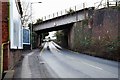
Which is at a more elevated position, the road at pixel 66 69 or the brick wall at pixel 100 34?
the brick wall at pixel 100 34

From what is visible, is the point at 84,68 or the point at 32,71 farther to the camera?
the point at 84,68

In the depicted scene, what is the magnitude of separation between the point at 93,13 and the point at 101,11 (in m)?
4.67

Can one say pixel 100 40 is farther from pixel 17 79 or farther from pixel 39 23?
pixel 39 23

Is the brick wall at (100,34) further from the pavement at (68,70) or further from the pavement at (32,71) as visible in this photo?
the pavement at (32,71)

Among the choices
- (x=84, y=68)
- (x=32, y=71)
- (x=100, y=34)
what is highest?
(x=100, y=34)

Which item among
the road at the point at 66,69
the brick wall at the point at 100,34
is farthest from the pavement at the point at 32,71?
the brick wall at the point at 100,34

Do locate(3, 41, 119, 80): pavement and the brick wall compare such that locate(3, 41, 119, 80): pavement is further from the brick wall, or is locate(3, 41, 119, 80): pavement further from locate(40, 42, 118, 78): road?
the brick wall

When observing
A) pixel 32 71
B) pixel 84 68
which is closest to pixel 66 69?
pixel 84 68

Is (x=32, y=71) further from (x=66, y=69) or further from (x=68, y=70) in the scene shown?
(x=66, y=69)

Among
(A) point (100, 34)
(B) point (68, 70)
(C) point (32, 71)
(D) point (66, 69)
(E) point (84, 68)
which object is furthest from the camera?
(A) point (100, 34)

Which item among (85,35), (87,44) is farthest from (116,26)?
(85,35)

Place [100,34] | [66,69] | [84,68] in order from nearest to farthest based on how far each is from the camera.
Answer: [66,69]
[84,68]
[100,34]

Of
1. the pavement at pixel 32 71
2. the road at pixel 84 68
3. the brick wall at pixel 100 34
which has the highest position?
the brick wall at pixel 100 34

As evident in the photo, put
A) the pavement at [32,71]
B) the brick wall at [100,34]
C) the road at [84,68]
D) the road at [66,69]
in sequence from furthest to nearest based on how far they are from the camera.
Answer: the brick wall at [100,34], the road at [84,68], the road at [66,69], the pavement at [32,71]
